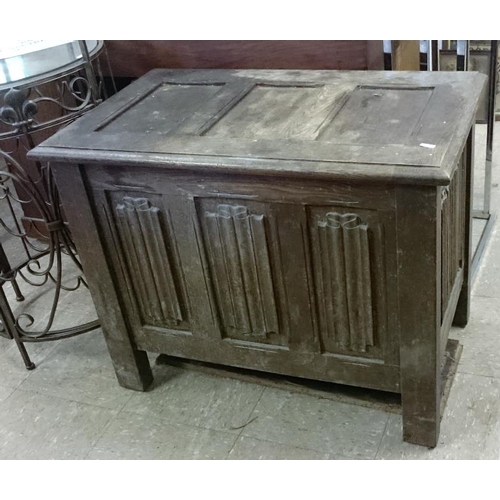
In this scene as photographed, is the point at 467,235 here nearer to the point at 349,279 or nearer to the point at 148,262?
the point at 349,279

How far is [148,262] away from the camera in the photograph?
2090mm

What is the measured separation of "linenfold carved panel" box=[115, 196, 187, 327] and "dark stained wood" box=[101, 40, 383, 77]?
99 centimetres

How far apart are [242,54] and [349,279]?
4.01 feet

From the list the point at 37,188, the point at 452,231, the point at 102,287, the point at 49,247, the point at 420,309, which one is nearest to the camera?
the point at 420,309

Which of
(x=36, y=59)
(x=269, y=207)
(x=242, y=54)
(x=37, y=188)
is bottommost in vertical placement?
(x=37, y=188)

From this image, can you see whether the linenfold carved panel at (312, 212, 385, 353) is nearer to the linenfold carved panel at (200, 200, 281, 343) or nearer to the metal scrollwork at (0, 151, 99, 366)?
the linenfold carved panel at (200, 200, 281, 343)

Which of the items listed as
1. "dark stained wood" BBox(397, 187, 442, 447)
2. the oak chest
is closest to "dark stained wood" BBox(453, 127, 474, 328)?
the oak chest

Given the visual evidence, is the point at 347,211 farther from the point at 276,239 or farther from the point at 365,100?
the point at 365,100

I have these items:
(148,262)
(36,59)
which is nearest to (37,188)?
(36,59)

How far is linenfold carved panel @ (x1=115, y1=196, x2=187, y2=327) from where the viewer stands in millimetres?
1993

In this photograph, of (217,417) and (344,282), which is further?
(217,417)

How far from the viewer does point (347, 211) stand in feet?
5.76
